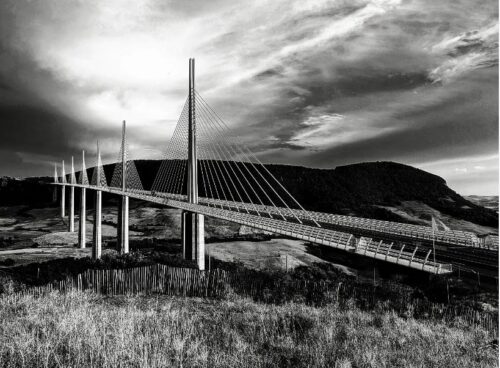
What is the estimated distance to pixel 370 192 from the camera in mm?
92438

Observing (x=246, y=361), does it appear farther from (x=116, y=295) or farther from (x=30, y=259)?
(x=30, y=259)

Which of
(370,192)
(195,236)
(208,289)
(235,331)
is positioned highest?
(370,192)

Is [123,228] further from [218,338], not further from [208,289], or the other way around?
[218,338]

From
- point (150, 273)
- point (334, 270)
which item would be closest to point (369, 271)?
point (334, 270)

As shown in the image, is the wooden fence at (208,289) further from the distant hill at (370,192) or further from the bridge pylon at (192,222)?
the distant hill at (370,192)

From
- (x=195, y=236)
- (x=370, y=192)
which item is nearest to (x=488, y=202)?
(x=370, y=192)

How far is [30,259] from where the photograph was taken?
37.8 metres

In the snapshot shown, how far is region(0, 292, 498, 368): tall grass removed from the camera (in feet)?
21.0

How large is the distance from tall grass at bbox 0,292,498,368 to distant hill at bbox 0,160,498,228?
5894cm

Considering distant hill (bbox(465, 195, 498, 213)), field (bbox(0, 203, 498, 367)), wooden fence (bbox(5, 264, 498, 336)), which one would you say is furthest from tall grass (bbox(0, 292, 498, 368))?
distant hill (bbox(465, 195, 498, 213))

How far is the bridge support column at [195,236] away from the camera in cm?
2855

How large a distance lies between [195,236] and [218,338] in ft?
69.0

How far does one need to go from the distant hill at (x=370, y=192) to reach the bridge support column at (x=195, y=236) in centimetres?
4678

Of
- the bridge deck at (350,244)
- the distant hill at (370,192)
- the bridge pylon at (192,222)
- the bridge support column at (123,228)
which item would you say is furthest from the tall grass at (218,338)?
the distant hill at (370,192)
